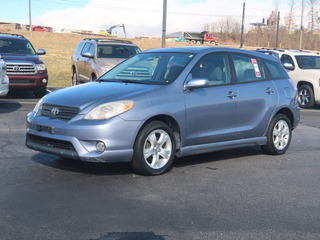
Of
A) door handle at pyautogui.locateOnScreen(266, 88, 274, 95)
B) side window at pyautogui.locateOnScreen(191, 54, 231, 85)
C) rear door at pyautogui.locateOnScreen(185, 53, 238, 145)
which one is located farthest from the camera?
door handle at pyautogui.locateOnScreen(266, 88, 274, 95)

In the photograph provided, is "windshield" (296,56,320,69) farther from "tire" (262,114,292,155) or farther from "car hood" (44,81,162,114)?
"car hood" (44,81,162,114)

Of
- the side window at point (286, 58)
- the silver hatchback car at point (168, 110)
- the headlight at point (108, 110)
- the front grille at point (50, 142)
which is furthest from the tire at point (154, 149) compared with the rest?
the side window at point (286, 58)

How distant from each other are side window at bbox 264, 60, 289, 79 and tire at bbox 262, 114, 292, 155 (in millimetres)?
653

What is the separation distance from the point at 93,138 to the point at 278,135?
3468 mm

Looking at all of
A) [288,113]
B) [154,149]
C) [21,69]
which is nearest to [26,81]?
[21,69]

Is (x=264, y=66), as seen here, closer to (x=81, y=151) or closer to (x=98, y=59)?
(x=81, y=151)

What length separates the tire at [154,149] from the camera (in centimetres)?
606

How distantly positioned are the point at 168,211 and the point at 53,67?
81.6 feet

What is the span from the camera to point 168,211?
4.87m

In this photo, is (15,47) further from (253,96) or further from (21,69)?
(253,96)

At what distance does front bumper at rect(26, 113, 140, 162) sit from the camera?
5.81 m

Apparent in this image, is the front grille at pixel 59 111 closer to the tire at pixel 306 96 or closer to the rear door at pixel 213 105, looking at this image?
the rear door at pixel 213 105

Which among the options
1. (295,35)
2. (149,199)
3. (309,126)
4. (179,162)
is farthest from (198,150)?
(295,35)

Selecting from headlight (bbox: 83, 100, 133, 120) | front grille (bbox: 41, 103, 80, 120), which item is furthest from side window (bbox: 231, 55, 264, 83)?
front grille (bbox: 41, 103, 80, 120)
